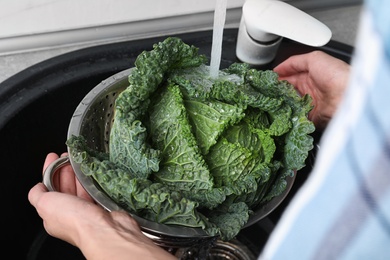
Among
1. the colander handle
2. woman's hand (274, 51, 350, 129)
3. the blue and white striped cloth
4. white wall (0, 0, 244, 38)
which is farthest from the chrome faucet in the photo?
the blue and white striped cloth

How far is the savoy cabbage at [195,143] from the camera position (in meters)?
0.76

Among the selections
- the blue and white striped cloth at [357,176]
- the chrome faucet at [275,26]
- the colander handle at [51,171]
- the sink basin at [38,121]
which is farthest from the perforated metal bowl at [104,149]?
the blue and white striped cloth at [357,176]

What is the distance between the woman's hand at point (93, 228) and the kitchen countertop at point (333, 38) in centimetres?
43

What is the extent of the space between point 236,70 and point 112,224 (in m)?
0.40

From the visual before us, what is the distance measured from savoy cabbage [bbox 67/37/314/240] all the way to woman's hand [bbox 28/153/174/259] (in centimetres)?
6

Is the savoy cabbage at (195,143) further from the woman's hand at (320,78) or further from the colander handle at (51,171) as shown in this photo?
the woman's hand at (320,78)

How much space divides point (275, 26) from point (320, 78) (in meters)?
0.16

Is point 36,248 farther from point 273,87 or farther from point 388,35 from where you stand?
point 388,35

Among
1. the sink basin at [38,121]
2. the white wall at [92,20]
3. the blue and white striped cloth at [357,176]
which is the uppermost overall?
the blue and white striped cloth at [357,176]

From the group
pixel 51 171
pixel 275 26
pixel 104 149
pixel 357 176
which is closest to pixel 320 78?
pixel 275 26

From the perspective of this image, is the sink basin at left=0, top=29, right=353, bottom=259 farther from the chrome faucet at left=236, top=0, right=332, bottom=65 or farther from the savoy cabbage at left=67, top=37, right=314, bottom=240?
the savoy cabbage at left=67, top=37, right=314, bottom=240

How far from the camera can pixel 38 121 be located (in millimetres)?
1018

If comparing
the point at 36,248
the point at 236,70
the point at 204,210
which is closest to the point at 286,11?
the point at 236,70

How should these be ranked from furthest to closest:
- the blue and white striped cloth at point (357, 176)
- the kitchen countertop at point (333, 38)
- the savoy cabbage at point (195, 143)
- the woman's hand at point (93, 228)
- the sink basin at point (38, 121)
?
1. the kitchen countertop at point (333, 38)
2. the sink basin at point (38, 121)
3. the savoy cabbage at point (195, 143)
4. the woman's hand at point (93, 228)
5. the blue and white striped cloth at point (357, 176)
